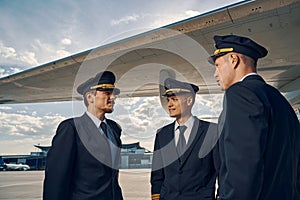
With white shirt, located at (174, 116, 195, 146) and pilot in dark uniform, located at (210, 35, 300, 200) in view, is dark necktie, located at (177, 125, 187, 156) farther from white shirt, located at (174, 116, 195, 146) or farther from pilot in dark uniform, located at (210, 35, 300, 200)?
pilot in dark uniform, located at (210, 35, 300, 200)

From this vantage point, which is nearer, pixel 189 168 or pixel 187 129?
pixel 189 168

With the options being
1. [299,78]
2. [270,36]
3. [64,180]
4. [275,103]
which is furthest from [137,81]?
[275,103]

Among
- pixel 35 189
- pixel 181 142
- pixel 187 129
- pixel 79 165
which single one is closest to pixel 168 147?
pixel 181 142

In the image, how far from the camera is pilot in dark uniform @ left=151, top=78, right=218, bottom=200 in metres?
2.90

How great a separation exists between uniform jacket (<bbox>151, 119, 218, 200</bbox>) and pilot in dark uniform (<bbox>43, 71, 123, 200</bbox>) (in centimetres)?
50

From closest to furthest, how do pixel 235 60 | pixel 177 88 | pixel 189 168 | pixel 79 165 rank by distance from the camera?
pixel 235 60, pixel 79 165, pixel 189 168, pixel 177 88

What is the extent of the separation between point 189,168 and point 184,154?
148mm

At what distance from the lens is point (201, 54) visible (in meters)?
6.44

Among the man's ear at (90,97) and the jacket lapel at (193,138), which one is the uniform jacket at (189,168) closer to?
the jacket lapel at (193,138)

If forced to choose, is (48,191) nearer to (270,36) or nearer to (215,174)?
(215,174)

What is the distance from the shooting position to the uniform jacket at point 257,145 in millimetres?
1615

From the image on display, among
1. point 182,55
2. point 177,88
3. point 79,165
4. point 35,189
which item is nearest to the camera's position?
point 79,165

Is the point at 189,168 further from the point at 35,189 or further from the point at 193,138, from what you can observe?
the point at 35,189

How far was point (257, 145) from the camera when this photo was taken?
1.62 m
